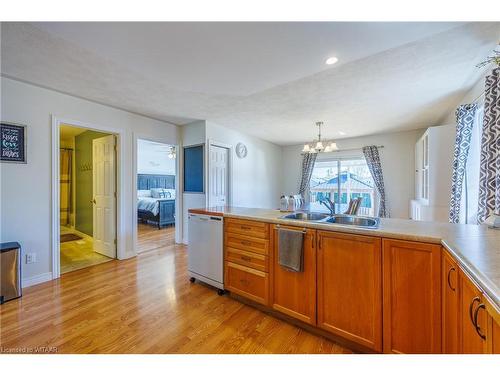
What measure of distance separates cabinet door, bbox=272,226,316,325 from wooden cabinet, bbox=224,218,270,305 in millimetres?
96

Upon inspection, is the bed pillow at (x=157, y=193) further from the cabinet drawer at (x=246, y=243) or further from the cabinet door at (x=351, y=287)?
the cabinet door at (x=351, y=287)

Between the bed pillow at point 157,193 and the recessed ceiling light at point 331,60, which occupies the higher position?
the recessed ceiling light at point 331,60

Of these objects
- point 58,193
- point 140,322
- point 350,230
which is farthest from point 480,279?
point 58,193

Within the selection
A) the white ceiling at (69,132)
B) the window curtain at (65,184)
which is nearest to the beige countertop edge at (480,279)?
the white ceiling at (69,132)

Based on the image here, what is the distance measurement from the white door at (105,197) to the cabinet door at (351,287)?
3.35 metres

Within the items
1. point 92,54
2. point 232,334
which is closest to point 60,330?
point 232,334

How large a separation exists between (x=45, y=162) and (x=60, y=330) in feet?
6.69

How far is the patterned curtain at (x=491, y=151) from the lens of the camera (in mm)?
1750

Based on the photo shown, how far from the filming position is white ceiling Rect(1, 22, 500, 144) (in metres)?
1.62

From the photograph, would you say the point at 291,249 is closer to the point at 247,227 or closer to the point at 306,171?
the point at 247,227

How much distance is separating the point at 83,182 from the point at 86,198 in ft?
1.29

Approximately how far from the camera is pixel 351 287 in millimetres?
1559
